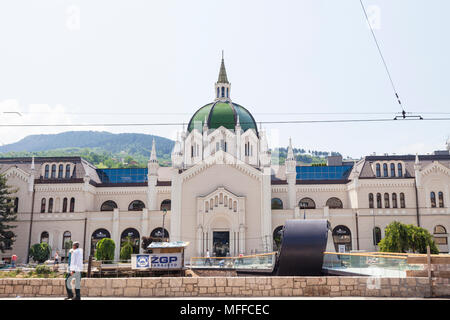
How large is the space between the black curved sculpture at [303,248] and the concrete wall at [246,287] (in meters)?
6.46

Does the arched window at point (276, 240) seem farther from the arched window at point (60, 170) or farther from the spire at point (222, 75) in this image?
the arched window at point (60, 170)

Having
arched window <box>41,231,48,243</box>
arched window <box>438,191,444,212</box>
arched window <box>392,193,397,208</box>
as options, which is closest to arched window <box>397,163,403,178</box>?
arched window <box>392,193,397,208</box>

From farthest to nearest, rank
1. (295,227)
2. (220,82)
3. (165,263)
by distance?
(220,82), (165,263), (295,227)

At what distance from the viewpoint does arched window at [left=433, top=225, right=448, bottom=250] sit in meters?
53.2

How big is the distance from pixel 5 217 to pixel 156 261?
102ft

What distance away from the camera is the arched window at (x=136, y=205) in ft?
197

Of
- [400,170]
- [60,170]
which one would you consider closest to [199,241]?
[60,170]

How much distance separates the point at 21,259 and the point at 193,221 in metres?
20.8

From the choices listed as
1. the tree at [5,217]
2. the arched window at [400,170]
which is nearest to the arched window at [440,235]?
the arched window at [400,170]

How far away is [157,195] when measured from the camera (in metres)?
59.4

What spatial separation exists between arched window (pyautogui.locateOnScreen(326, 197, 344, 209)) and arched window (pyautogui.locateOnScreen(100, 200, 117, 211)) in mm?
28151
